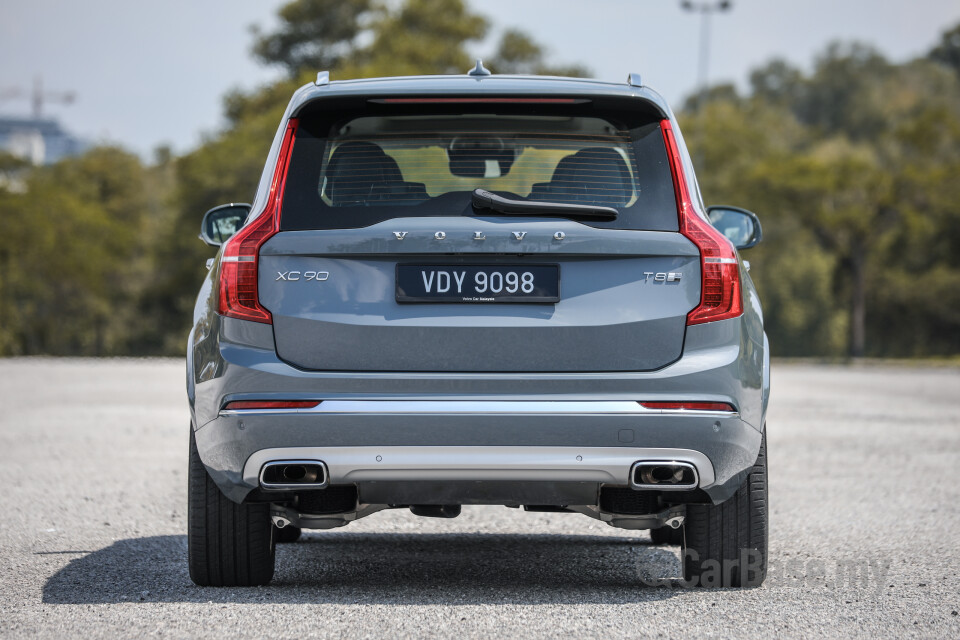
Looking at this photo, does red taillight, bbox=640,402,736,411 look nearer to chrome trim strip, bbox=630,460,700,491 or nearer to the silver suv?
the silver suv

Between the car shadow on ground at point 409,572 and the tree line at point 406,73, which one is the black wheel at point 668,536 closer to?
the car shadow on ground at point 409,572

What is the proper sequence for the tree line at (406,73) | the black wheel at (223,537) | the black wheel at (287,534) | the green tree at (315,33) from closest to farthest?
the black wheel at (223,537) < the black wheel at (287,534) < the tree line at (406,73) < the green tree at (315,33)

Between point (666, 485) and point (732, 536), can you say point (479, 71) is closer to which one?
point (666, 485)

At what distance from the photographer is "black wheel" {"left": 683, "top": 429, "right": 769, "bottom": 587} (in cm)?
479

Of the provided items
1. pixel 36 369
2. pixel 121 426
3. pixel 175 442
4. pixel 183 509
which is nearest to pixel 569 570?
pixel 183 509

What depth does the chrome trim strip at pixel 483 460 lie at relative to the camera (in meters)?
4.27

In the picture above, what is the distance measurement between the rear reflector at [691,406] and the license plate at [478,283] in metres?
0.48

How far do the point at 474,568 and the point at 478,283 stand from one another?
72.7 inches

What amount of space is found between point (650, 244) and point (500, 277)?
521mm

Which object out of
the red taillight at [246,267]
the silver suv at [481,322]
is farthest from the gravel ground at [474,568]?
the red taillight at [246,267]

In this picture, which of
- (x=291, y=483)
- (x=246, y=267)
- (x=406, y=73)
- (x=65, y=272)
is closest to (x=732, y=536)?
(x=291, y=483)

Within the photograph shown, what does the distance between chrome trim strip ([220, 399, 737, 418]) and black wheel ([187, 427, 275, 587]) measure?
2.24ft

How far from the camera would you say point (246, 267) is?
4.42m

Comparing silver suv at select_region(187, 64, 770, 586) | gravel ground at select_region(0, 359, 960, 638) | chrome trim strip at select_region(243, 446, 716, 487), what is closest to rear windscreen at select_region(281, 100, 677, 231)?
silver suv at select_region(187, 64, 770, 586)
